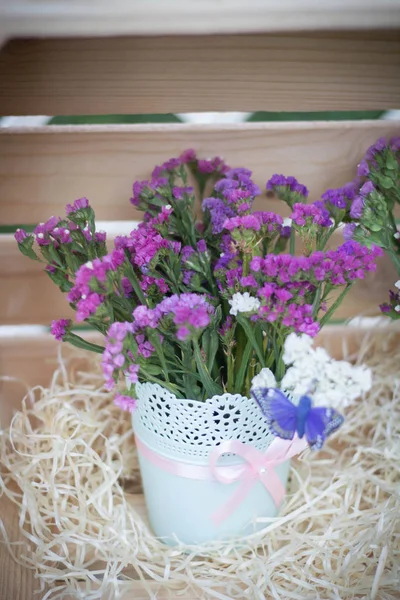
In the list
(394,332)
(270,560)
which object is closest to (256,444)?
(270,560)

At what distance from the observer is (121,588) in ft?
2.49

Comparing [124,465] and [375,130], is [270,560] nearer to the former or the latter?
[124,465]

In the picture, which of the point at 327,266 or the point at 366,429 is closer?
the point at 327,266

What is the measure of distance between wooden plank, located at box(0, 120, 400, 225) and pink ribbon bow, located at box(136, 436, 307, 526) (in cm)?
41

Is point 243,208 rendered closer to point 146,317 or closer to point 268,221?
point 268,221

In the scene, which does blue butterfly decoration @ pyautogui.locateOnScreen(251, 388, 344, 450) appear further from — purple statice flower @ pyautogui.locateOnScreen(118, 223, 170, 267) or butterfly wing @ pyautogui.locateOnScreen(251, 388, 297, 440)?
purple statice flower @ pyautogui.locateOnScreen(118, 223, 170, 267)

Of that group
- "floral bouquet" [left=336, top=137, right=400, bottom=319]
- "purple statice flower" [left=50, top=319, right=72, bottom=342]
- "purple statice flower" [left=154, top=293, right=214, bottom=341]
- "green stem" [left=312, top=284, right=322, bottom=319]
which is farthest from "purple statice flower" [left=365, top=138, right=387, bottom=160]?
"purple statice flower" [left=50, top=319, right=72, bottom=342]

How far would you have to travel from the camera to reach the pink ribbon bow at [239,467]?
28.6 inches

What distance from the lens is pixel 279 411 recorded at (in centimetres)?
59

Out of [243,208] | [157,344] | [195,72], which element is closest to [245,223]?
[243,208]

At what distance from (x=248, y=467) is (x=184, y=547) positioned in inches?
5.8

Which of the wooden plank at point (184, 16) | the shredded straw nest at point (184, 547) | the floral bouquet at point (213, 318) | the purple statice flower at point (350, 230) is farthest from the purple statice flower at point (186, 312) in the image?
the wooden plank at point (184, 16)

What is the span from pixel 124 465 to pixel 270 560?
0.93 feet

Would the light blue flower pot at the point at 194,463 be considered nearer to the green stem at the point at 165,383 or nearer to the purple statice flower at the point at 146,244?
the green stem at the point at 165,383
